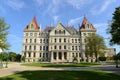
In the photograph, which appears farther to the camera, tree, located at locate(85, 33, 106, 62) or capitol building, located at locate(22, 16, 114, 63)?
capitol building, located at locate(22, 16, 114, 63)

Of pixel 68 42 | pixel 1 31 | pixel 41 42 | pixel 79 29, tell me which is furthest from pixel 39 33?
pixel 1 31

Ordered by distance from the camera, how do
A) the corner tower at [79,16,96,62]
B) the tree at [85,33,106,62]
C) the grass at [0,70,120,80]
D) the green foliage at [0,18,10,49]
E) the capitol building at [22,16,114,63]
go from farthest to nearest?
the corner tower at [79,16,96,62], the capitol building at [22,16,114,63], the tree at [85,33,106,62], the green foliage at [0,18,10,49], the grass at [0,70,120,80]

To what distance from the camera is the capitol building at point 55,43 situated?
71.9m

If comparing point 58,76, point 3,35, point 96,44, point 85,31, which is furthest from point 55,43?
point 58,76

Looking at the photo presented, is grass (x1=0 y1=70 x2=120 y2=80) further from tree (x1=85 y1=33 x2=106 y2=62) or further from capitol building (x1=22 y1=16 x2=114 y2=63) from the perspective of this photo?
capitol building (x1=22 y1=16 x2=114 y2=63)

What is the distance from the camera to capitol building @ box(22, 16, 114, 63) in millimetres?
71875

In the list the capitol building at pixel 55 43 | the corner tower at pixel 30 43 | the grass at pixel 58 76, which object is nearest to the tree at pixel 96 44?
the capitol building at pixel 55 43

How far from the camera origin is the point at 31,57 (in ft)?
241

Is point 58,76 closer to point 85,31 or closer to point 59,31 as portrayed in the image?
point 59,31

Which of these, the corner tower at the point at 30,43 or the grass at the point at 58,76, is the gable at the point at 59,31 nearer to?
the corner tower at the point at 30,43

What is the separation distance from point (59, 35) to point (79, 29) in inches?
532

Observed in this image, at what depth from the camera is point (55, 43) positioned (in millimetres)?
72062

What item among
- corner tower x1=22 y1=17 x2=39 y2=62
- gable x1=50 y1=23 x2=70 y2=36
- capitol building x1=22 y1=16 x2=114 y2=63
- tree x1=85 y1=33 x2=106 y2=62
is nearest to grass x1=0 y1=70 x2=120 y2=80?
tree x1=85 y1=33 x2=106 y2=62

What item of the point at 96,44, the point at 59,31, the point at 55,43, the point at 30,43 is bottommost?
the point at 96,44
